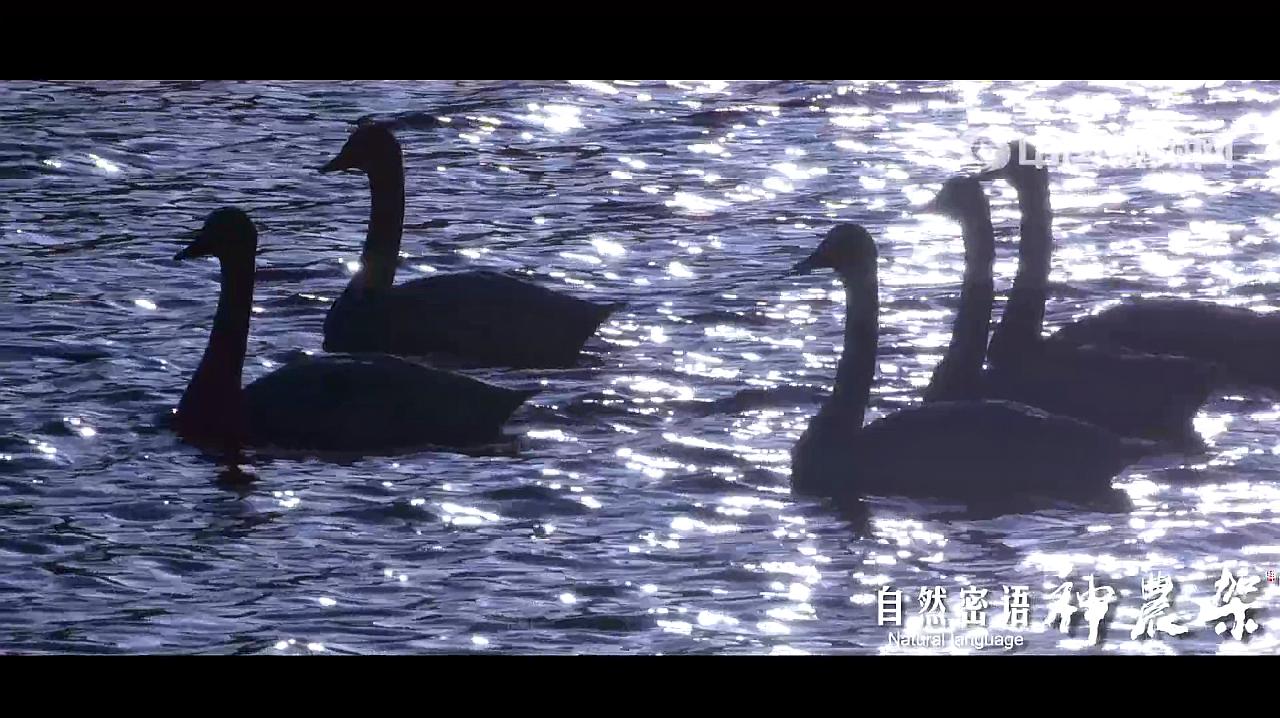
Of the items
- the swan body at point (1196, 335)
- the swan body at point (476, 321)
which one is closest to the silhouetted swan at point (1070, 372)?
the swan body at point (1196, 335)

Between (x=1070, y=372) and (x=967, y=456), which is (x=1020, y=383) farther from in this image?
(x=967, y=456)

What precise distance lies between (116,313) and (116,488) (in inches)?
78.3

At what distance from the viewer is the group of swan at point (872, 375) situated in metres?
6.52

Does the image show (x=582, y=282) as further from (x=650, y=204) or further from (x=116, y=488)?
(x=116, y=488)

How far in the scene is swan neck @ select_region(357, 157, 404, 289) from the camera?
8.65m

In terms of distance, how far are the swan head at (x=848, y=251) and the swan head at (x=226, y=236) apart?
1808 millimetres

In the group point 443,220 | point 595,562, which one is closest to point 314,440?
point 595,562

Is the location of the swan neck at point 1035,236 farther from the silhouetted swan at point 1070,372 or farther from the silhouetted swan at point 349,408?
the silhouetted swan at point 349,408

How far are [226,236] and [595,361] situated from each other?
127cm

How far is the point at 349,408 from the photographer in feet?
23.0

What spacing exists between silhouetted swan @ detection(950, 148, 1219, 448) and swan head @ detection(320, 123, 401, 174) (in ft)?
7.24

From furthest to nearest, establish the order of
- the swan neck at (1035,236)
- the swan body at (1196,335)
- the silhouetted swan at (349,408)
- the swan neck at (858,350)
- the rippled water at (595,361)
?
the swan neck at (1035,236), the swan body at (1196,335), the silhouetted swan at (349,408), the swan neck at (858,350), the rippled water at (595,361)

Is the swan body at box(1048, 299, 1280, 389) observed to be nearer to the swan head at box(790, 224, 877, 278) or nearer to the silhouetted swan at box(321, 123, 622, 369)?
the swan head at box(790, 224, 877, 278)

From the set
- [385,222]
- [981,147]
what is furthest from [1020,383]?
[981,147]
